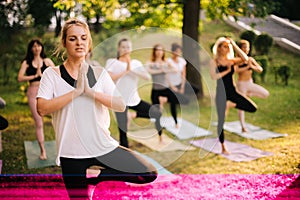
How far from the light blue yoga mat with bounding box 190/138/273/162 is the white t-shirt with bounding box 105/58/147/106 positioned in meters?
1.07

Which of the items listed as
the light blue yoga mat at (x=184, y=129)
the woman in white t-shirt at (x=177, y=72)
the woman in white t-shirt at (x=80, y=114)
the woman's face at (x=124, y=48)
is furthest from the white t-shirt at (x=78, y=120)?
the woman in white t-shirt at (x=177, y=72)

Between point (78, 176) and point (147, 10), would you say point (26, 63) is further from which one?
point (78, 176)

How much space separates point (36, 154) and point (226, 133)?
2.21 meters

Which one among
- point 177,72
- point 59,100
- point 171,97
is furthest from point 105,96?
point 177,72

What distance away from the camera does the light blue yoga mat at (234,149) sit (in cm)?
478

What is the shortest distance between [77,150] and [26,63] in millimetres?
2216

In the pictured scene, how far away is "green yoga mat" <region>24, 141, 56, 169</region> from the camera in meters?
4.72

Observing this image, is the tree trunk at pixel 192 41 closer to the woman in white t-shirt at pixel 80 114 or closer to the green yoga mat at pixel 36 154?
the green yoga mat at pixel 36 154

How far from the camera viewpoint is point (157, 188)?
158 inches

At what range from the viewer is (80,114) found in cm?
287

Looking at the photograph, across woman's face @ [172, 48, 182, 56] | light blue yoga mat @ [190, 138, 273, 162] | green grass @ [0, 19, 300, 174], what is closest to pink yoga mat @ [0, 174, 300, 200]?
green grass @ [0, 19, 300, 174]

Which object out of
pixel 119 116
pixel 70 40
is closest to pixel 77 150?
pixel 70 40

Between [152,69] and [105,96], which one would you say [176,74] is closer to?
[152,69]

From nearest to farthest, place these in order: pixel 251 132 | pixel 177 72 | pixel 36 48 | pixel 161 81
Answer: pixel 36 48 < pixel 251 132 < pixel 161 81 < pixel 177 72
